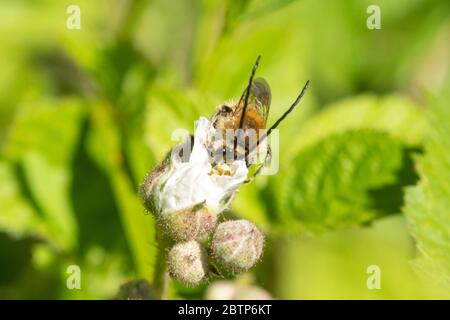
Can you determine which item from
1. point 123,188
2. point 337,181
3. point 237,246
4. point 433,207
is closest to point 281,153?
point 337,181

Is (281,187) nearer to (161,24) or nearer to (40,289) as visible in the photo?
(40,289)

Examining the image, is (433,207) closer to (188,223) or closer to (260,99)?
(260,99)

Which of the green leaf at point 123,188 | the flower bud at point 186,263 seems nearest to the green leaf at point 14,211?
the green leaf at point 123,188

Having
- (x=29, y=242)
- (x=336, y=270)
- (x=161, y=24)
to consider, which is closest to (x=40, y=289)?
(x=29, y=242)

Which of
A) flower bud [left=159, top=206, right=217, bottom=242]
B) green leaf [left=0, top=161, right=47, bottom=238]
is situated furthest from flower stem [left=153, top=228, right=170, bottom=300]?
green leaf [left=0, top=161, right=47, bottom=238]

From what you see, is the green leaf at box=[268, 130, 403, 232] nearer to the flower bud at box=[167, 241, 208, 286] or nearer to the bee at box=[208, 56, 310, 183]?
the bee at box=[208, 56, 310, 183]

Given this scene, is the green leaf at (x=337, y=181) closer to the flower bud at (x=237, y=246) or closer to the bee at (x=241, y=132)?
the bee at (x=241, y=132)
